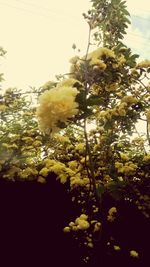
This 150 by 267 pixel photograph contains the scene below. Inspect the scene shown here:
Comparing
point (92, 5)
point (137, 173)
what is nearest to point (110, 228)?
point (137, 173)

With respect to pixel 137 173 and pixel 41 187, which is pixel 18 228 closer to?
pixel 41 187

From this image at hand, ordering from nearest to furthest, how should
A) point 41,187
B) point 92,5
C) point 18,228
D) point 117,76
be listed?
1. point 117,76
2. point 92,5
3. point 18,228
4. point 41,187

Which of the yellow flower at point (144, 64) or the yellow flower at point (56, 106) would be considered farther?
the yellow flower at point (144, 64)

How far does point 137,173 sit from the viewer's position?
3.67 m

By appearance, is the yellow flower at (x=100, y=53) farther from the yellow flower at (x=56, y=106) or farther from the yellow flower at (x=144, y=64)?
the yellow flower at (x=56, y=106)

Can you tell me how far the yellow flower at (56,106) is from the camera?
6.68 feet

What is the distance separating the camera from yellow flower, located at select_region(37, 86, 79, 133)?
2.04 meters

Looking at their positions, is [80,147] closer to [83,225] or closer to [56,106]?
[83,225]

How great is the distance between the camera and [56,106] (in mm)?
2035

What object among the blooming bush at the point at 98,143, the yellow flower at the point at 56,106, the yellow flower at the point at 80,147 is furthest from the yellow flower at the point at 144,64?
the yellow flower at the point at 56,106

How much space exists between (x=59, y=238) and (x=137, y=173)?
1.54 meters

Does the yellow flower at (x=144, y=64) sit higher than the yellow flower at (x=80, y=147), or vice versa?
the yellow flower at (x=144, y=64)

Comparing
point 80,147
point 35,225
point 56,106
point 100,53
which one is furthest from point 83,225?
point 35,225

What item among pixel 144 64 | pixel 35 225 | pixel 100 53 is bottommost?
pixel 35 225
